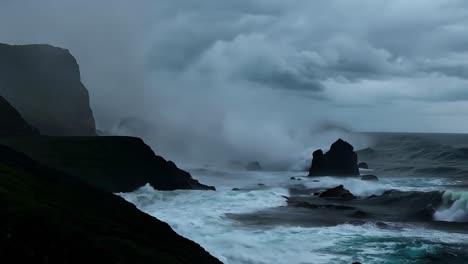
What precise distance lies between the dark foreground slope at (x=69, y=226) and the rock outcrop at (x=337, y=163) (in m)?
59.6

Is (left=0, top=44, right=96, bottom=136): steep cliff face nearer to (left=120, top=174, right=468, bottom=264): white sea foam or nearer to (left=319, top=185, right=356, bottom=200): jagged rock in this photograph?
(left=120, top=174, right=468, bottom=264): white sea foam

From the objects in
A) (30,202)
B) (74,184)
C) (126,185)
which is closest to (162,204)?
(126,185)

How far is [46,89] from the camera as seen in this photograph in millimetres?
83188

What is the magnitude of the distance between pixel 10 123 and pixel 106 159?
39.9ft

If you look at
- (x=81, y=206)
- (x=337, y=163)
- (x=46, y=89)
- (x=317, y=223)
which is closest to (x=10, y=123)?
(x=317, y=223)

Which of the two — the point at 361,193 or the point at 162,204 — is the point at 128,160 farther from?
the point at 361,193

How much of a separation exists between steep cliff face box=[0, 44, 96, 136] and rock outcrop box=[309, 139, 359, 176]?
127 feet

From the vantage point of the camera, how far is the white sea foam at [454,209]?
39906mm

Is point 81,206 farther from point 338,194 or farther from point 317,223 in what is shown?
point 338,194

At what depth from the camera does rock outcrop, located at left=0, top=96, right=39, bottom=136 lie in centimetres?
4981

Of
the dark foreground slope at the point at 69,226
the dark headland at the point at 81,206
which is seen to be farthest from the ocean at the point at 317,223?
the dark foreground slope at the point at 69,226

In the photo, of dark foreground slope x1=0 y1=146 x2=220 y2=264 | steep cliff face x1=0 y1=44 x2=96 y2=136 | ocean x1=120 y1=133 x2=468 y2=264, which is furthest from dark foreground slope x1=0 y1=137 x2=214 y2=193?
steep cliff face x1=0 y1=44 x2=96 y2=136

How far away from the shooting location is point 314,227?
34312mm

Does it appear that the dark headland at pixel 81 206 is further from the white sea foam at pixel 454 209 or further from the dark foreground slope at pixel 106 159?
the white sea foam at pixel 454 209
